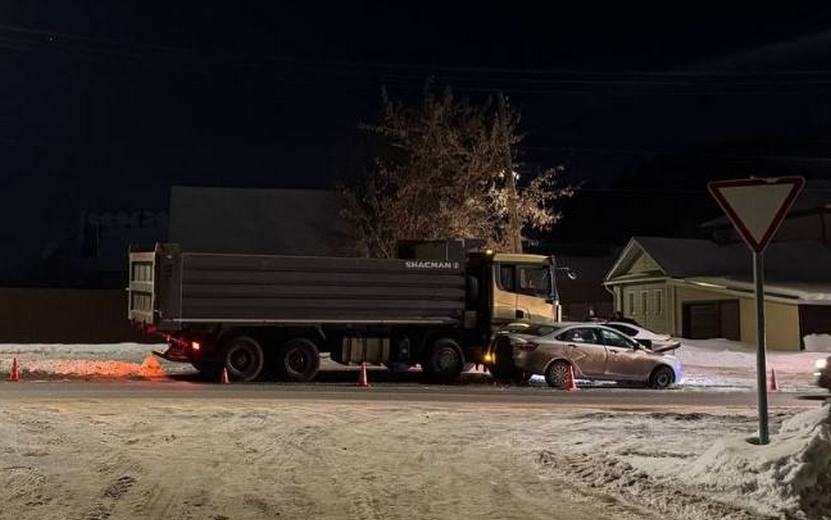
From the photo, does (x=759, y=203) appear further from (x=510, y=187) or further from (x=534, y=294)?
(x=510, y=187)

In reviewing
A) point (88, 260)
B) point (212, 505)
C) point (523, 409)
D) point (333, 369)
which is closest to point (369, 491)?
point (212, 505)

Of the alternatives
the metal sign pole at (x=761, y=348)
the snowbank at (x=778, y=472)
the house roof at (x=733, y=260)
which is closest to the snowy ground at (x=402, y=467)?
the snowbank at (x=778, y=472)

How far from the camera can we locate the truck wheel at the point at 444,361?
70.7 ft

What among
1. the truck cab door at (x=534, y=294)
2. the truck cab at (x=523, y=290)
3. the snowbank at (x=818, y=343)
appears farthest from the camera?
the snowbank at (x=818, y=343)

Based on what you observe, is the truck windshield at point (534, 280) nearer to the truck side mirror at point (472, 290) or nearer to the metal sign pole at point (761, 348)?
the truck side mirror at point (472, 290)

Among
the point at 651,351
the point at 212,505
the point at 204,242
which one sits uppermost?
the point at 204,242

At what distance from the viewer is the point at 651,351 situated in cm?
2056

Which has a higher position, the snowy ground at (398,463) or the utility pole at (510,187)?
the utility pole at (510,187)

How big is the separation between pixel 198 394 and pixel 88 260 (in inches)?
1183

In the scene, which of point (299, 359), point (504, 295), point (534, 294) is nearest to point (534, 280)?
point (534, 294)

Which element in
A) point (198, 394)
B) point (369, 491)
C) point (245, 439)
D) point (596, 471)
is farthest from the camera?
point (198, 394)

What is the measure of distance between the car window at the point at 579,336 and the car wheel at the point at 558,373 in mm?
518

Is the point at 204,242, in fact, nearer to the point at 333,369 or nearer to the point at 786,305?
the point at 333,369

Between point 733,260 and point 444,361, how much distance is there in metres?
22.6
